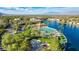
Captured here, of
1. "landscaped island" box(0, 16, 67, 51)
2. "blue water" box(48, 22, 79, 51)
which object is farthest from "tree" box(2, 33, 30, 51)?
"blue water" box(48, 22, 79, 51)

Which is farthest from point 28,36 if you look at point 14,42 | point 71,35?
point 71,35

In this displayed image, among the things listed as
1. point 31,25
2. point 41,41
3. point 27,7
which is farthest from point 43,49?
point 27,7

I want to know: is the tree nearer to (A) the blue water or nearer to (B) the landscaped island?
(B) the landscaped island

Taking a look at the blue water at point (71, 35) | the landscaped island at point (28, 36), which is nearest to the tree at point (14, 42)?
the landscaped island at point (28, 36)

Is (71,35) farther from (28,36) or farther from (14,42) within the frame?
(14,42)

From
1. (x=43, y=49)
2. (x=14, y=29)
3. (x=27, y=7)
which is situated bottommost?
(x=43, y=49)

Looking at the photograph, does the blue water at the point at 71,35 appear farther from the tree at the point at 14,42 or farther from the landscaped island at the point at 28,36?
the tree at the point at 14,42
